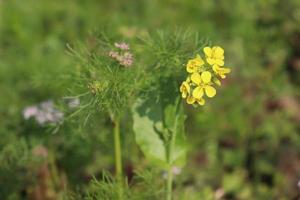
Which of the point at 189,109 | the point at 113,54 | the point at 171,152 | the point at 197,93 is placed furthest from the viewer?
the point at 189,109

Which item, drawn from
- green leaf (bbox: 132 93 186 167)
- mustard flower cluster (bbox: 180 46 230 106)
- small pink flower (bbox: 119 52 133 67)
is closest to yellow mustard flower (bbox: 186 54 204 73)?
mustard flower cluster (bbox: 180 46 230 106)

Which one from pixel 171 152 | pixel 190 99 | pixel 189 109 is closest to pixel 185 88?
pixel 190 99

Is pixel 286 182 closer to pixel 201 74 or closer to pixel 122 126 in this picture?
pixel 122 126

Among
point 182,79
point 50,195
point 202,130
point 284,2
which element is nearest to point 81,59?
point 182,79

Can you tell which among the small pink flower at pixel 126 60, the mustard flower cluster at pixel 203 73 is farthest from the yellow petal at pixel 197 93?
the small pink flower at pixel 126 60

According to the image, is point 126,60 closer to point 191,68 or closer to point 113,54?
point 113,54

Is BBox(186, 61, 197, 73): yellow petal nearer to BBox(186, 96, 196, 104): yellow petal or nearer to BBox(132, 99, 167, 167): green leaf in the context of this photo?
BBox(186, 96, 196, 104): yellow petal
